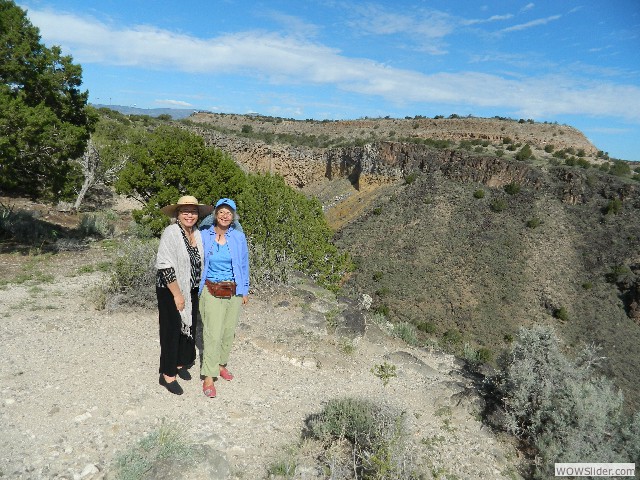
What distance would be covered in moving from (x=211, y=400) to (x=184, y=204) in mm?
2159

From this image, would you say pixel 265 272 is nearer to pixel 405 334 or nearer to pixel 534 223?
pixel 405 334

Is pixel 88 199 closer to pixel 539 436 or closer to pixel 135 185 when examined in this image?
pixel 135 185

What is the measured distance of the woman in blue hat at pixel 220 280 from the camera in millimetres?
4105

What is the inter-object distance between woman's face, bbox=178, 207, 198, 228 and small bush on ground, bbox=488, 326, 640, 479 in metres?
4.12

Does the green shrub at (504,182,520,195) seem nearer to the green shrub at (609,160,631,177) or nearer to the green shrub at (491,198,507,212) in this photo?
the green shrub at (491,198,507,212)

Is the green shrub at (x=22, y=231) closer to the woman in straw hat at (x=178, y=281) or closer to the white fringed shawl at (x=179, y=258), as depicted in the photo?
the woman in straw hat at (x=178, y=281)

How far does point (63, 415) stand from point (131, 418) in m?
0.64

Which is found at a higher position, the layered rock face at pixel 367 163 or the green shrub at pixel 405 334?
the layered rock face at pixel 367 163

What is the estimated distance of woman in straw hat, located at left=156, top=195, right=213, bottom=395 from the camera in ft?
12.8

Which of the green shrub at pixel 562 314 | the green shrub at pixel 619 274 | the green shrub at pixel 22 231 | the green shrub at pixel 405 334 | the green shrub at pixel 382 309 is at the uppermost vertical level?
the green shrub at pixel 22 231

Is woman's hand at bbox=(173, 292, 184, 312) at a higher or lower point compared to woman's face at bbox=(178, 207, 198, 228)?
lower

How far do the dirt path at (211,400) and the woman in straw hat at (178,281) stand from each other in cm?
51

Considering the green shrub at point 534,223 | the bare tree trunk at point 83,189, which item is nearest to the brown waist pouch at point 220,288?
the bare tree trunk at point 83,189

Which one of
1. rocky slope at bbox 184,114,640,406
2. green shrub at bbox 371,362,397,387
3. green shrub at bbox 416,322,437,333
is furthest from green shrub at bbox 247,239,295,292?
rocky slope at bbox 184,114,640,406
